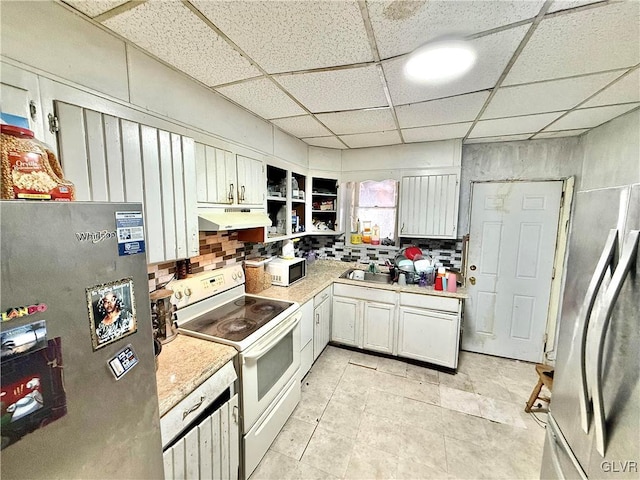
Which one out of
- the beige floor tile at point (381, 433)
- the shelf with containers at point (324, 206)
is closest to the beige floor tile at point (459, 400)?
the beige floor tile at point (381, 433)

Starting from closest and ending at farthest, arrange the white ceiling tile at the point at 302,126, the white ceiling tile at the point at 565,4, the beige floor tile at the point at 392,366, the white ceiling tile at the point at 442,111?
the white ceiling tile at the point at 565,4, the white ceiling tile at the point at 442,111, the white ceiling tile at the point at 302,126, the beige floor tile at the point at 392,366

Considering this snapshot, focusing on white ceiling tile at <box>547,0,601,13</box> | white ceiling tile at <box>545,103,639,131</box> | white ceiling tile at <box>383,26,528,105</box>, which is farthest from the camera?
white ceiling tile at <box>545,103,639,131</box>

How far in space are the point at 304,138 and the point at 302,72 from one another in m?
1.35

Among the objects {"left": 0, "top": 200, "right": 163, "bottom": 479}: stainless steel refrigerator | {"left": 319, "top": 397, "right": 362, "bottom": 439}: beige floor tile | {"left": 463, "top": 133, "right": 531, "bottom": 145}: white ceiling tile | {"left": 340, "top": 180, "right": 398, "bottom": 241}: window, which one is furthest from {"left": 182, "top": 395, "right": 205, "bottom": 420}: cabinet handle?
{"left": 463, "top": 133, "right": 531, "bottom": 145}: white ceiling tile

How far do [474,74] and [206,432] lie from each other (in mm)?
2283

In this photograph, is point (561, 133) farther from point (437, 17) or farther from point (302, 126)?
point (302, 126)

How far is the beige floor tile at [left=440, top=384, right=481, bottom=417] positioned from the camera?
214cm

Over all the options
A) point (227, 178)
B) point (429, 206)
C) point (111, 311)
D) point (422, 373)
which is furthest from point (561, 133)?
point (111, 311)

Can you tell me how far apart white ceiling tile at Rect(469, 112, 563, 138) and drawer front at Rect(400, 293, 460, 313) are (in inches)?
63.7

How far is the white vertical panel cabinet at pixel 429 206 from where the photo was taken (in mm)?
2740

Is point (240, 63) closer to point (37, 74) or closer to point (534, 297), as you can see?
point (37, 74)

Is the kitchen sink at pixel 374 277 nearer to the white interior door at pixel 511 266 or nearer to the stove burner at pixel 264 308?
the white interior door at pixel 511 266

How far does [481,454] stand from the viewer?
1751 mm

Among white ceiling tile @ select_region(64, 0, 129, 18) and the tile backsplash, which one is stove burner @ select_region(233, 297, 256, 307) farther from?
white ceiling tile @ select_region(64, 0, 129, 18)
